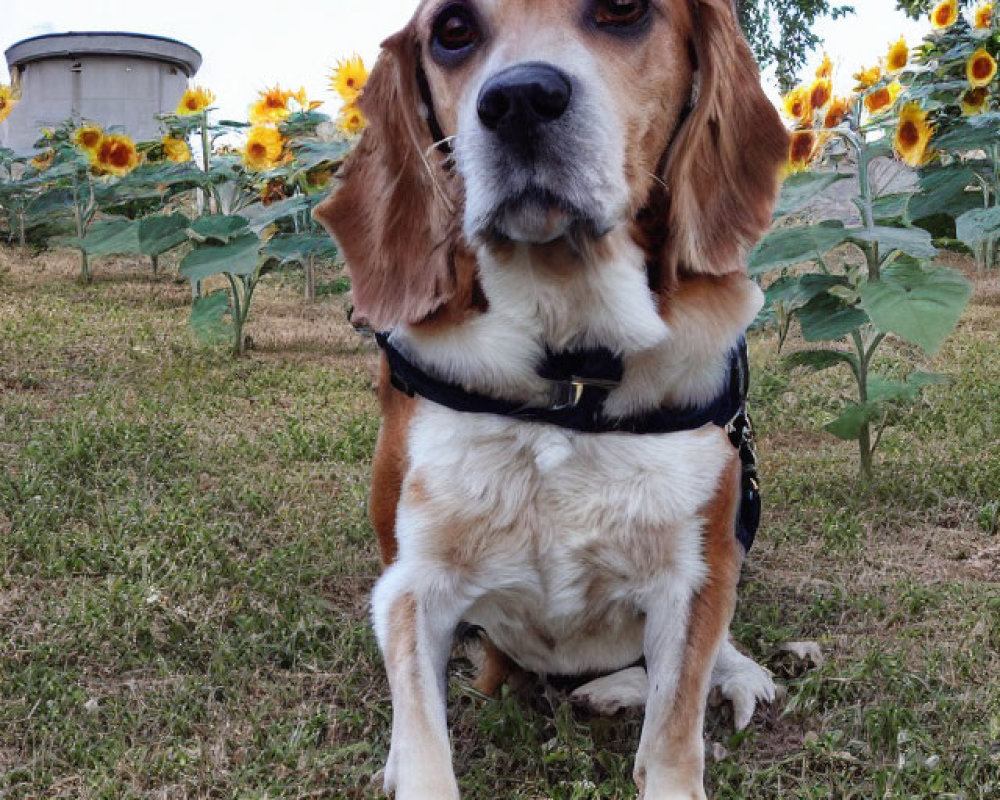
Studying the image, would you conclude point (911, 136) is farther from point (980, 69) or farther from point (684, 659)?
point (684, 659)

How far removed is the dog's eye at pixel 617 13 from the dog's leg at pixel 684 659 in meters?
0.79

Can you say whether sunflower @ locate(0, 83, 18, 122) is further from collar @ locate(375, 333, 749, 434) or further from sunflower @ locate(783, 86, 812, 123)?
collar @ locate(375, 333, 749, 434)

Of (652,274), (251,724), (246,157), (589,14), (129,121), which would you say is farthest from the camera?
(129,121)

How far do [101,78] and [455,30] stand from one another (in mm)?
11127

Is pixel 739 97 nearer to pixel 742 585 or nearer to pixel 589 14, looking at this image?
pixel 589 14

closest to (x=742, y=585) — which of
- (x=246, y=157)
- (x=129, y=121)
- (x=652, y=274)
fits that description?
(x=652, y=274)

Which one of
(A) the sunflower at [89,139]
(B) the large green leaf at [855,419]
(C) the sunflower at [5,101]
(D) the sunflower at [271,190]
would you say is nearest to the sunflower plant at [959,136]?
(B) the large green leaf at [855,419]

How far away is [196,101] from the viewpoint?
205 inches

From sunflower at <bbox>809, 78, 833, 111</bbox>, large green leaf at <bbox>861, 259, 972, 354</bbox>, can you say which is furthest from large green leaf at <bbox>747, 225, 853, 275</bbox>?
sunflower at <bbox>809, 78, 833, 111</bbox>

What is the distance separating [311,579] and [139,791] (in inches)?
37.7

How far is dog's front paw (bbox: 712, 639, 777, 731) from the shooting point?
7.29ft

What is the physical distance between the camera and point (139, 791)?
199 cm

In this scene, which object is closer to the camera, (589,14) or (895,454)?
(589,14)

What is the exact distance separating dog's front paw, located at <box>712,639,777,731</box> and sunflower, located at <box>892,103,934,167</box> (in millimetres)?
1741
